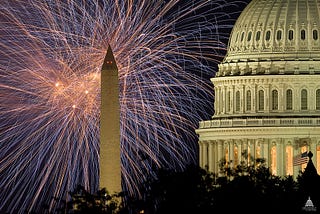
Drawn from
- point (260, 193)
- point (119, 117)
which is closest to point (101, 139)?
point (119, 117)

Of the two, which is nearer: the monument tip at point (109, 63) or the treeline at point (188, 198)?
the treeline at point (188, 198)

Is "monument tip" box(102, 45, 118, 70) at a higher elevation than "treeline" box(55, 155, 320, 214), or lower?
higher

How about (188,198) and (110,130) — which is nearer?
(188,198)

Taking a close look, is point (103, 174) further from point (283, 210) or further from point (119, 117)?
point (283, 210)

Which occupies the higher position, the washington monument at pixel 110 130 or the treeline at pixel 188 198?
the washington monument at pixel 110 130

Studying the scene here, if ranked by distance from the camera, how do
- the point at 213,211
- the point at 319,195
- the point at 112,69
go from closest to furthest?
the point at 213,211, the point at 112,69, the point at 319,195

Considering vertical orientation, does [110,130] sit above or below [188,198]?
above

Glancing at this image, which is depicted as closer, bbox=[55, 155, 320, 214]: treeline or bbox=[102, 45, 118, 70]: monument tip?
bbox=[55, 155, 320, 214]: treeline

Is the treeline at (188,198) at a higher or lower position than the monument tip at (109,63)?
lower
